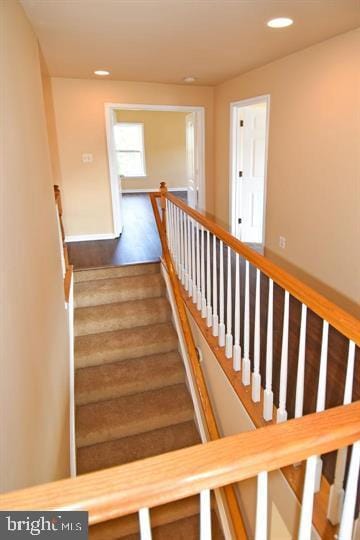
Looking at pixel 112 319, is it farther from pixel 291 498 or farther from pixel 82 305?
pixel 291 498

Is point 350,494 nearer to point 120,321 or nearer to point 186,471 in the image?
point 186,471

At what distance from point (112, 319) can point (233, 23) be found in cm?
293

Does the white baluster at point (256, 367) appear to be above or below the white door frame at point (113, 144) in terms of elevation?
below

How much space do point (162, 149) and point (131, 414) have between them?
26.0 ft

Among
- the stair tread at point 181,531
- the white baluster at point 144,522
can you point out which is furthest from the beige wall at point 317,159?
the white baluster at point 144,522

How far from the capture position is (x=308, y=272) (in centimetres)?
350

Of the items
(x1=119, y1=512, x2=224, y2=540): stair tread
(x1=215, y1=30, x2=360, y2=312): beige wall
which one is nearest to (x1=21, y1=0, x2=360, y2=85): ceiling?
(x1=215, y1=30, x2=360, y2=312): beige wall

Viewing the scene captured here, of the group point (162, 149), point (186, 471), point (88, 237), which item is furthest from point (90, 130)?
point (162, 149)

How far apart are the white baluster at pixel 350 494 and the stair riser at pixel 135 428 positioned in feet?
8.30

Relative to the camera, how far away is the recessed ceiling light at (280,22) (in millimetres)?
2439

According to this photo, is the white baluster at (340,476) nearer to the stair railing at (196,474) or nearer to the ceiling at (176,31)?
the stair railing at (196,474)

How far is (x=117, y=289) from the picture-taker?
394 centimetres

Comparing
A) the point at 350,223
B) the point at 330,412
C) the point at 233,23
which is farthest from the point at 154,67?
the point at 330,412

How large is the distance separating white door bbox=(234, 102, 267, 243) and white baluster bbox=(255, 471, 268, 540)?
4202 mm
